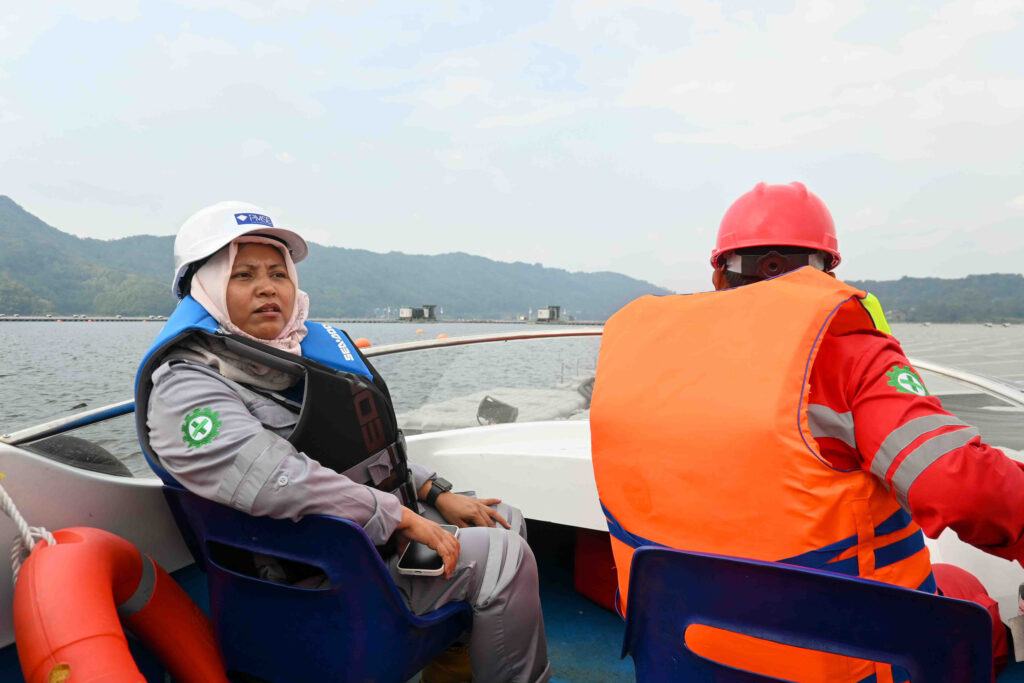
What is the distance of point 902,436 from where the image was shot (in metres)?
0.86

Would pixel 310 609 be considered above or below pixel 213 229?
below

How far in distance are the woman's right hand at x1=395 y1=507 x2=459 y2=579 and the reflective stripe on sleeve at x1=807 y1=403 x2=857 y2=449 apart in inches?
33.4

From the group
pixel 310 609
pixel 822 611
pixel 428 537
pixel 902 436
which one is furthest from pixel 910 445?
pixel 310 609

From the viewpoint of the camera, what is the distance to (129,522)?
1696mm

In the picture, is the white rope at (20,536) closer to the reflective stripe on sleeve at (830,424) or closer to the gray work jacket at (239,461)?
the gray work jacket at (239,461)

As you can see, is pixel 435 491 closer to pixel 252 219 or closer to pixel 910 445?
pixel 252 219

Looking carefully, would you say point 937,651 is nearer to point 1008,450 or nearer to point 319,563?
point 319,563

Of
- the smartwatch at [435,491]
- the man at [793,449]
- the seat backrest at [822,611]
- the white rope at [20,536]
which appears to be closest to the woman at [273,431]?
the smartwatch at [435,491]

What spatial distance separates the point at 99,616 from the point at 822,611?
120 centimetres

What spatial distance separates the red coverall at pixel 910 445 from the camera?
2.71 ft

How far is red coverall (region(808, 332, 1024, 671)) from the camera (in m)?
0.83

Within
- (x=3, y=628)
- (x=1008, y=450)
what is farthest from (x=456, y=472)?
(x=1008, y=450)

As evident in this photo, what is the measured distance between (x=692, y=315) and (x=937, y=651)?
0.57 meters

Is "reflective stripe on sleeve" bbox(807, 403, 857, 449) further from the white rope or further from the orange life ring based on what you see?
the white rope
